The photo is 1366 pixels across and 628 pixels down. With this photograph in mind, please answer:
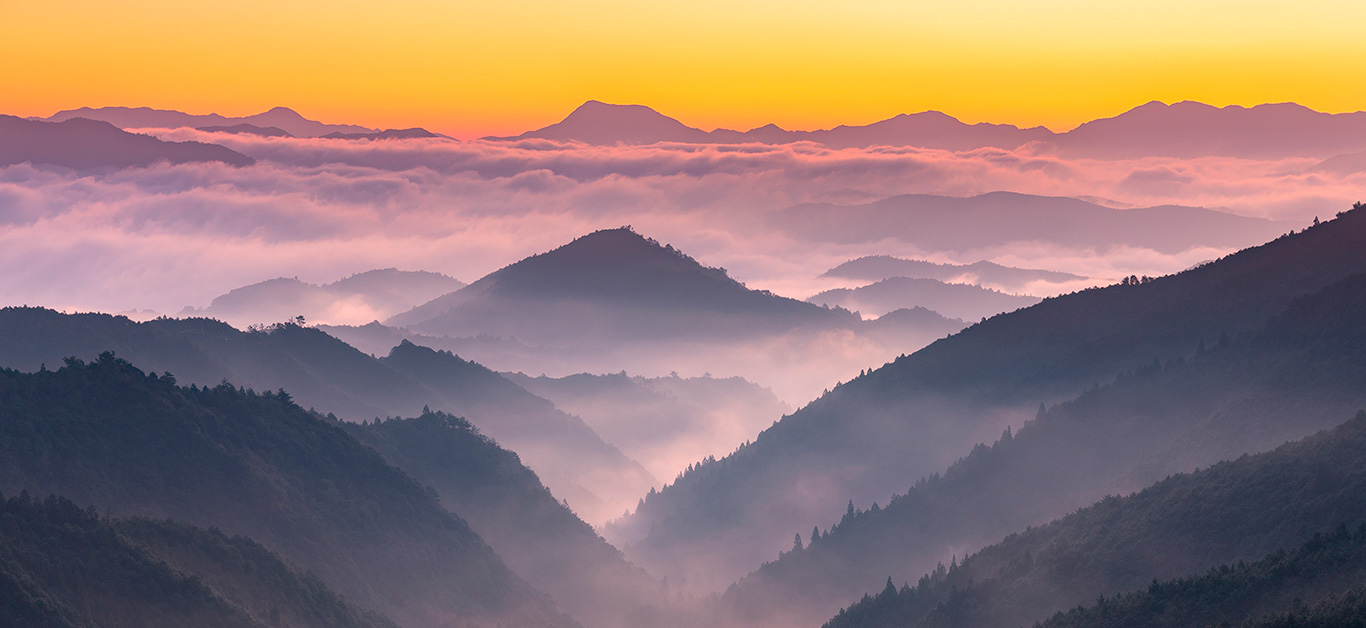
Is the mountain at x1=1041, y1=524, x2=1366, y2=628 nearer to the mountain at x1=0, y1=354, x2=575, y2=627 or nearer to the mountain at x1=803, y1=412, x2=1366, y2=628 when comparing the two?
the mountain at x1=803, y1=412, x2=1366, y2=628

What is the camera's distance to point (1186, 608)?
4843 inches

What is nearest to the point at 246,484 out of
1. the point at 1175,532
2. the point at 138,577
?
the point at 138,577

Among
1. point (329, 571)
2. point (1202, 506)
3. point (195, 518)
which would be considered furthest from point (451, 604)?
point (1202, 506)

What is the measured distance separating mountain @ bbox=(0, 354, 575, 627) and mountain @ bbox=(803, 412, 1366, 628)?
63279 millimetres

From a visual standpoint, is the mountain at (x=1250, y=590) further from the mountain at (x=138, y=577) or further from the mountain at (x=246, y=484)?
the mountain at (x=246, y=484)

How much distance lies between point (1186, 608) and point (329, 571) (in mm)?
101837

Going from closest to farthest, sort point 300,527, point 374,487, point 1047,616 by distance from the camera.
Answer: point 1047,616
point 300,527
point 374,487

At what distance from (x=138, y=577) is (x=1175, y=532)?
112 m

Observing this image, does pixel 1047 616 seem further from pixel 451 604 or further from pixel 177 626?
pixel 177 626

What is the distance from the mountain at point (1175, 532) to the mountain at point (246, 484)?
63279 mm

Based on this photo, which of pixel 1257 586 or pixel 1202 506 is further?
pixel 1202 506

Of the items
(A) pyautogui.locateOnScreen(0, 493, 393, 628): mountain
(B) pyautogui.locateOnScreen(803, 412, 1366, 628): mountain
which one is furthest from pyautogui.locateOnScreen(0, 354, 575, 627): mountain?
(B) pyautogui.locateOnScreen(803, 412, 1366, 628): mountain

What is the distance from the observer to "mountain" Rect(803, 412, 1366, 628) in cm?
14312

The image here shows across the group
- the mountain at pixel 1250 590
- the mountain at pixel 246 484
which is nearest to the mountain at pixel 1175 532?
the mountain at pixel 1250 590
